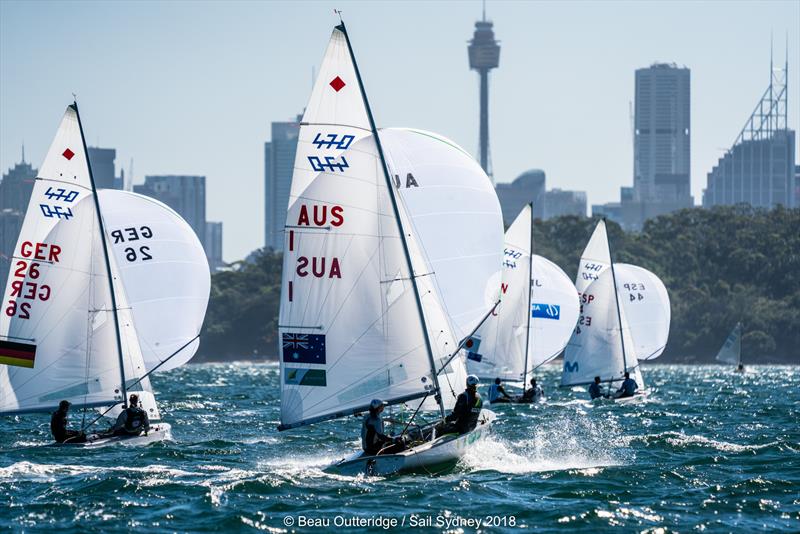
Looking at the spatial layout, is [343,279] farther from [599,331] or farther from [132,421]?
[599,331]

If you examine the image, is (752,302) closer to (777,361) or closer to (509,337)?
(777,361)

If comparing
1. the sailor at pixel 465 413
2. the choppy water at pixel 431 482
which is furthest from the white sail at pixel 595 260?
the sailor at pixel 465 413

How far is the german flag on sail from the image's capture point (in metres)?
27.7

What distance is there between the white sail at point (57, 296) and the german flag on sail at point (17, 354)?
2cm

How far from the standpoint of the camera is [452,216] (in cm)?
2636

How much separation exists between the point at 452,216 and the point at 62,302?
26.6 ft

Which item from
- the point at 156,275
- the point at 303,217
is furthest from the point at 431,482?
the point at 156,275

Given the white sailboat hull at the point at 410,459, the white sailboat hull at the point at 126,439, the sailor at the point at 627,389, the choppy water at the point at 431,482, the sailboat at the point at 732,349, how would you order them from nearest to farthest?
1. the choppy water at the point at 431,482
2. the white sailboat hull at the point at 410,459
3. the white sailboat hull at the point at 126,439
4. the sailor at the point at 627,389
5. the sailboat at the point at 732,349

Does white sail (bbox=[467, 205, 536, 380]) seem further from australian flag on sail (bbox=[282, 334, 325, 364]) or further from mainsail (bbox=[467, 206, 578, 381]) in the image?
australian flag on sail (bbox=[282, 334, 325, 364])

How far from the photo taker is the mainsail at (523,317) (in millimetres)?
43069

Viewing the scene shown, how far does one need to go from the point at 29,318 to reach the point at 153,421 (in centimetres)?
377

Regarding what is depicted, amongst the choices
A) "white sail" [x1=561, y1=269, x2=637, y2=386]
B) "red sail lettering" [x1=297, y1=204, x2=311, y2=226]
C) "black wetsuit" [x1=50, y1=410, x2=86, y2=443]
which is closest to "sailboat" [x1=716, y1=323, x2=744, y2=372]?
"white sail" [x1=561, y1=269, x2=637, y2=386]

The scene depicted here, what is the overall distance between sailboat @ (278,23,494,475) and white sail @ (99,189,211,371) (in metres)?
10.2

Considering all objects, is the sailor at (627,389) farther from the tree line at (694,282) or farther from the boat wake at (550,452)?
the tree line at (694,282)
